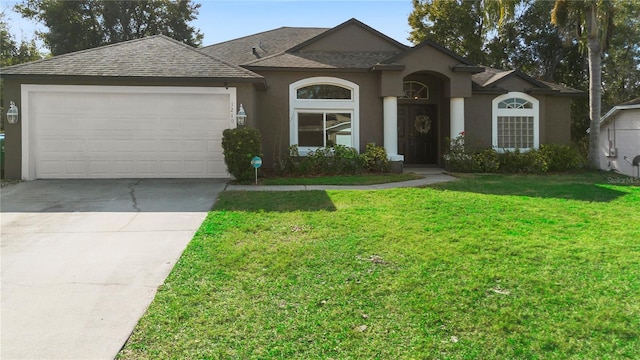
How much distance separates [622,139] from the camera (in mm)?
17969

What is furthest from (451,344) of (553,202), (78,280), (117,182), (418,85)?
(418,85)

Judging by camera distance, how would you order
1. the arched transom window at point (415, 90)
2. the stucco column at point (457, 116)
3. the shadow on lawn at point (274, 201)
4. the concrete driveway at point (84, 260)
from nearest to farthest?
the concrete driveway at point (84, 260) < the shadow on lawn at point (274, 201) < the stucco column at point (457, 116) < the arched transom window at point (415, 90)

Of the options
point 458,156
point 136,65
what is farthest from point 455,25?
point 136,65

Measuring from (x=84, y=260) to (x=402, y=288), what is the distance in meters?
3.78

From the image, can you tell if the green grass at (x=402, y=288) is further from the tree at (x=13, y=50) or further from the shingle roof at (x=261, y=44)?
the tree at (x=13, y=50)

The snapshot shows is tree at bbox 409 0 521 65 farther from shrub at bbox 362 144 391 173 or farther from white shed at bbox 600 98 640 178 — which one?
shrub at bbox 362 144 391 173

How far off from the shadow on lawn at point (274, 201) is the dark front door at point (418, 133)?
25.3ft

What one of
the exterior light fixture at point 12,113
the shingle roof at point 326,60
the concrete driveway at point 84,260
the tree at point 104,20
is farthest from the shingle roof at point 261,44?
the tree at point 104,20

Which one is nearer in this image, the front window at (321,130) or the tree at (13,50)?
the front window at (321,130)

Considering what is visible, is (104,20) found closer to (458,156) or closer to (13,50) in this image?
(13,50)

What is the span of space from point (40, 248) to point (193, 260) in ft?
7.40

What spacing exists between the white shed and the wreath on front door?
7531 mm

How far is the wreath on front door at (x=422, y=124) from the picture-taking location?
16609 millimetres

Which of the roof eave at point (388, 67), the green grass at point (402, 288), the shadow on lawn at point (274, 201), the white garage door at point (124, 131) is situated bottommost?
the green grass at point (402, 288)
